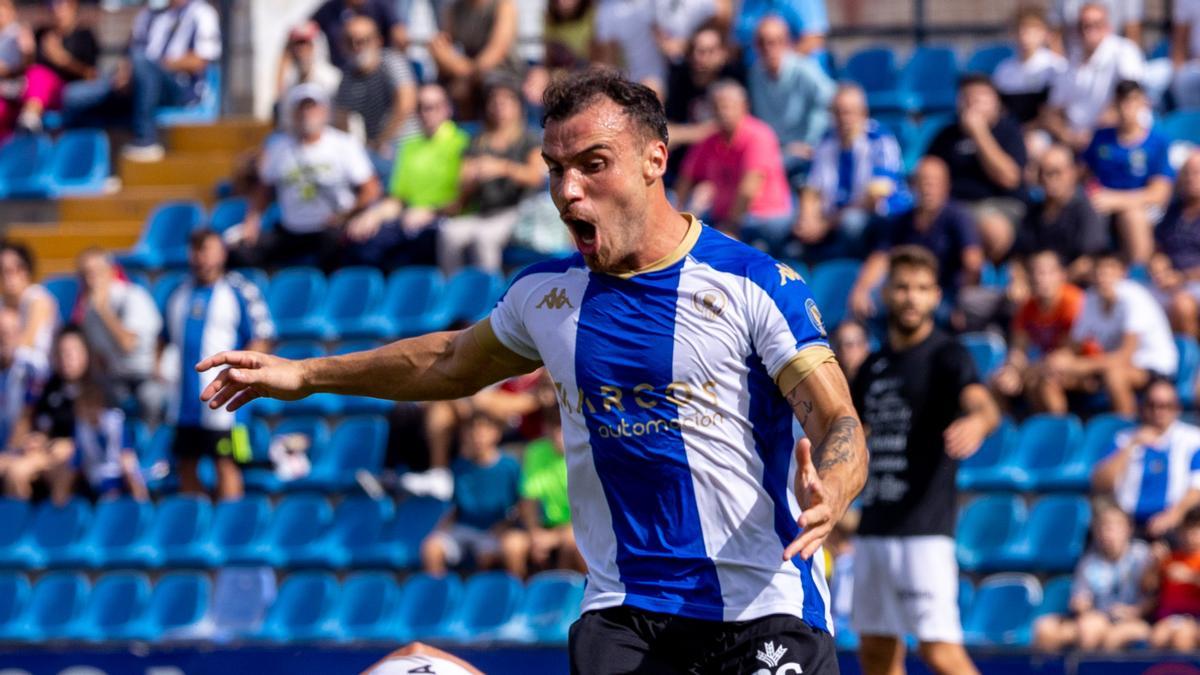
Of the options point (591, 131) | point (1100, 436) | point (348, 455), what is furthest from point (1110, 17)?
point (591, 131)

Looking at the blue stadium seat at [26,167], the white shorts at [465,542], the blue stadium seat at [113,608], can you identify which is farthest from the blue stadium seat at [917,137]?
the blue stadium seat at [26,167]

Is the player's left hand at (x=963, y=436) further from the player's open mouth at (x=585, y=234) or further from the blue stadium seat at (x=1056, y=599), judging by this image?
the player's open mouth at (x=585, y=234)

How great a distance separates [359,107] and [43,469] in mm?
3605

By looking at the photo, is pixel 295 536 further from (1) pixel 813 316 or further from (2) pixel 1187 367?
(1) pixel 813 316

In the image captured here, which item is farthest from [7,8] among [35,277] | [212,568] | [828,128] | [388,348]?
[388,348]

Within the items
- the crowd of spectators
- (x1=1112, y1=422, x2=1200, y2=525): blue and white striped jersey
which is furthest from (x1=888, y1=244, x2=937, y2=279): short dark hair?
(x1=1112, y1=422, x2=1200, y2=525): blue and white striped jersey

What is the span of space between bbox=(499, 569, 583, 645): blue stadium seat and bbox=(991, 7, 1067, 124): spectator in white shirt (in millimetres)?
4545

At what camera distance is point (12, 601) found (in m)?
13.1

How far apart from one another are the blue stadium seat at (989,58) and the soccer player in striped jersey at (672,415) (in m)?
9.79

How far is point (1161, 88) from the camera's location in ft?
44.8

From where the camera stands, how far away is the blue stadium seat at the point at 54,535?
44.0 feet

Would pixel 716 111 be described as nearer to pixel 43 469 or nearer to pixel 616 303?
pixel 43 469

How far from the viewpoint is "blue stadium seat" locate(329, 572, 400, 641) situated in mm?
12055

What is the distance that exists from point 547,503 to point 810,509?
740 centimetres
